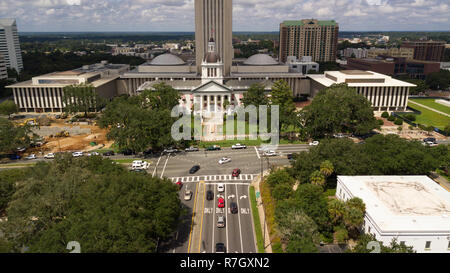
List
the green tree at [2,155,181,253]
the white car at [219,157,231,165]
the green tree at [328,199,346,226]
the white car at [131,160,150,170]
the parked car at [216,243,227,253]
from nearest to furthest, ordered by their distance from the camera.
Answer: the green tree at [2,155,181,253], the parked car at [216,243,227,253], the green tree at [328,199,346,226], the white car at [131,160,150,170], the white car at [219,157,231,165]

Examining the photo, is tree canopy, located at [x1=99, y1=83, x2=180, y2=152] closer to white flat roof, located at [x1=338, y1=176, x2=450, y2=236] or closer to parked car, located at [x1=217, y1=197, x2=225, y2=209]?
parked car, located at [x1=217, y1=197, x2=225, y2=209]

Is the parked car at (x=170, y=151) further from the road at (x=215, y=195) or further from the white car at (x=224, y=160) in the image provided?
the white car at (x=224, y=160)

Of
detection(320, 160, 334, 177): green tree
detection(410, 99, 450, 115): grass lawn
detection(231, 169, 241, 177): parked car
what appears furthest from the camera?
detection(410, 99, 450, 115): grass lawn

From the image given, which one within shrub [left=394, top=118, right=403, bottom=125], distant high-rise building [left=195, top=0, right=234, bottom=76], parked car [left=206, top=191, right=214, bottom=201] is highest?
distant high-rise building [left=195, top=0, right=234, bottom=76]

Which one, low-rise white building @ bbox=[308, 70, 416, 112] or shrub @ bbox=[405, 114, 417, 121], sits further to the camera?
low-rise white building @ bbox=[308, 70, 416, 112]

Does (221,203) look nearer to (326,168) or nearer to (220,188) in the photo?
(220,188)

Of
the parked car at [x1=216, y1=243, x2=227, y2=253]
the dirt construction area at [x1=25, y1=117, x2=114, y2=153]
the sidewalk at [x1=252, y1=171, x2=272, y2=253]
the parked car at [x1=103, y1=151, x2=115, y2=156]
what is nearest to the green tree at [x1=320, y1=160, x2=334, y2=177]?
the sidewalk at [x1=252, y1=171, x2=272, y2=253]

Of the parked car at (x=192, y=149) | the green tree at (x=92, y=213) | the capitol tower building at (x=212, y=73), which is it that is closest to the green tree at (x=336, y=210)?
the green tree at (x=92, y=213)
